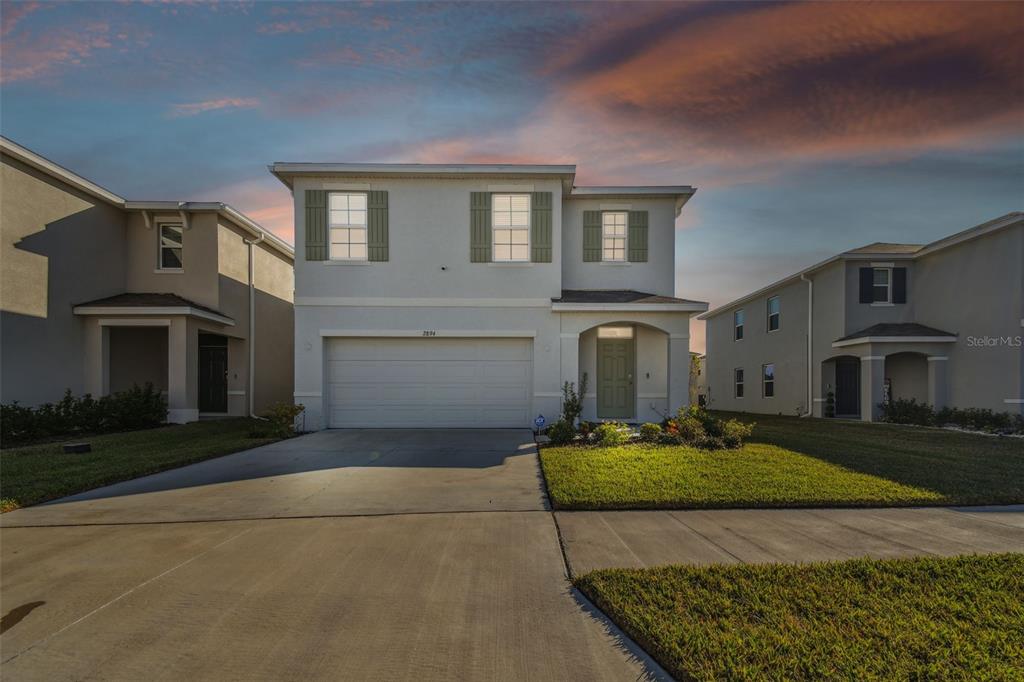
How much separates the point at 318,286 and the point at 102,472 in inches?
251

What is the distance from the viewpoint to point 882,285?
56.9 feet

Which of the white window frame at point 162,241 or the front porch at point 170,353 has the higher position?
the white window frame at point 162,241

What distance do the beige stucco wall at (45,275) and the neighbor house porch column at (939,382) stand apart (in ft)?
83.8

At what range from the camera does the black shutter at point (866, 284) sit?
17125 mm

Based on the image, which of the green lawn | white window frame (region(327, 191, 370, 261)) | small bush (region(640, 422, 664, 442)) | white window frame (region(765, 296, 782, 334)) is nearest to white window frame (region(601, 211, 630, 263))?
small bush (region(640, 422, 664, 442))

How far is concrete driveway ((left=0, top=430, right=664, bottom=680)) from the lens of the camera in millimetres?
2758

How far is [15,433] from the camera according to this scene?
10719 millimetres

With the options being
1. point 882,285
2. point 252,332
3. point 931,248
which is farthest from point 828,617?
point 882,285

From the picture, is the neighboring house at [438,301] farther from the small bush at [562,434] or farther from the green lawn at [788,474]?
the green lawn at [788,474]

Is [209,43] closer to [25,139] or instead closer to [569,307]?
[25,139]

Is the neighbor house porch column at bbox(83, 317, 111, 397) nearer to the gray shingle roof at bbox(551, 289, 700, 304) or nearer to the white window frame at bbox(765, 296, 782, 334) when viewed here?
the gray shingle roof at bbox(551, 289, 700, 304)

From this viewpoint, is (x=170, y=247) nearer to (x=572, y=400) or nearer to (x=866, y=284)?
(x=572, y=400)

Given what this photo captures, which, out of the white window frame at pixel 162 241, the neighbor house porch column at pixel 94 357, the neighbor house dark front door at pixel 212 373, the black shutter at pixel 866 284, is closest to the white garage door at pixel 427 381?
the neighbor house dark front door at pixel 212 373

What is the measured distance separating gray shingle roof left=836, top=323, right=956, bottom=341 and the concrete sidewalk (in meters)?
12.2
